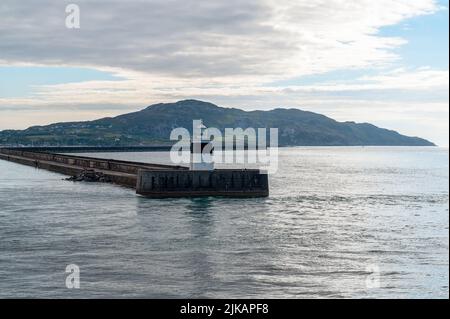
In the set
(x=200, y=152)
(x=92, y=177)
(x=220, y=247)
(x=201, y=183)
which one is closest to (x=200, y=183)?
(x=201, y=183)

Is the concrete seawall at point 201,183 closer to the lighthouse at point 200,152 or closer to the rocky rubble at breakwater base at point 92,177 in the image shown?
the lighthouse at point 200,152

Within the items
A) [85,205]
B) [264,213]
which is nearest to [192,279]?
[264,213]

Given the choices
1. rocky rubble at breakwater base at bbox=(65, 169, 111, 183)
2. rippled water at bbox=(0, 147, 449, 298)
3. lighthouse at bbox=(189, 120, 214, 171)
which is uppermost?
lighthouse at bbox=(189, 120, 214, 171)

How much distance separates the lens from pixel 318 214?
51938mm

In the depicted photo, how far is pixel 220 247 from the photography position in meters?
34.7

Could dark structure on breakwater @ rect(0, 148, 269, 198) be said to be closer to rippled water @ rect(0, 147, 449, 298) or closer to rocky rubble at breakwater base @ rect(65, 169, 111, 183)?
rippled water @ rect(0, 147, 449, 298)

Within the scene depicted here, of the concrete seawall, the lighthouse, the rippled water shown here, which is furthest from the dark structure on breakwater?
the rippled water

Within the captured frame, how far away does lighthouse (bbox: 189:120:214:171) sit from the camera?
6319 centimetres

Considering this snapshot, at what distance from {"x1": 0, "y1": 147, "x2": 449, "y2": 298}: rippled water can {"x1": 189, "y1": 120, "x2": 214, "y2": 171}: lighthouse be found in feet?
16.0

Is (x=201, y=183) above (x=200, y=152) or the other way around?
the other way around

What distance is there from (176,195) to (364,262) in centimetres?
3290

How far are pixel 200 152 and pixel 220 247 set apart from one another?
29814 mm

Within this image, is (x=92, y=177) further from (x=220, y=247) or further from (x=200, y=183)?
(x=220, y=247)

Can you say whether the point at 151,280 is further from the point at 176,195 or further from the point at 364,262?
the point at 176,195
